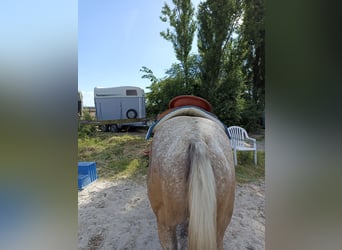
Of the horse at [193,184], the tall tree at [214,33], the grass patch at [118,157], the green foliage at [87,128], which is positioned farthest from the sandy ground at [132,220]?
the tall tree at [214,33]

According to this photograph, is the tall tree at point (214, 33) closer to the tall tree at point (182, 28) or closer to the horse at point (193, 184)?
the tall tree at point (182, 28)

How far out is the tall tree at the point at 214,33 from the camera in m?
8.14

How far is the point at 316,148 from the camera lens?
1.54ft

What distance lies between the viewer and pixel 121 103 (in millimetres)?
9984

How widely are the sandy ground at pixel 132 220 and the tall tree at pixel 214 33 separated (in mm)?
5707

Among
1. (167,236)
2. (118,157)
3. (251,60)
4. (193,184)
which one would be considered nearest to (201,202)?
(193,184)

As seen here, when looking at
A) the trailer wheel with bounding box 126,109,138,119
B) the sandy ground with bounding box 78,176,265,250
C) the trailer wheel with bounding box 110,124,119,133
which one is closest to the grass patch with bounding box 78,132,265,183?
the sandy ground with bounding box 78,176,265,250

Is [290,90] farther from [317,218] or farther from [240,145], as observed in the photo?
[240,145]

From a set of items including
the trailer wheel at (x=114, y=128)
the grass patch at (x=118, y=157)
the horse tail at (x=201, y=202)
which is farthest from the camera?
the trailer wheel at (x=114, y=128)

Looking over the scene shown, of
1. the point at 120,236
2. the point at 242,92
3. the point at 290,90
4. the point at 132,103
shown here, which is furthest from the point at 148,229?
the point at 132,103

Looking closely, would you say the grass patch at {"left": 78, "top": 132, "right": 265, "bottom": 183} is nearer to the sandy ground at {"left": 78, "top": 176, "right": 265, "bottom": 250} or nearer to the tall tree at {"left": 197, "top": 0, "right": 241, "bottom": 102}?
the sandy ground at {"left": 78, "top": 176, "right": 265, "bottom": 250}

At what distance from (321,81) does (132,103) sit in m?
9.81

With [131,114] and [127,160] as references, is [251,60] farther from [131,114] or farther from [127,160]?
[127,160]

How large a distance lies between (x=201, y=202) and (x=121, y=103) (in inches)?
375
